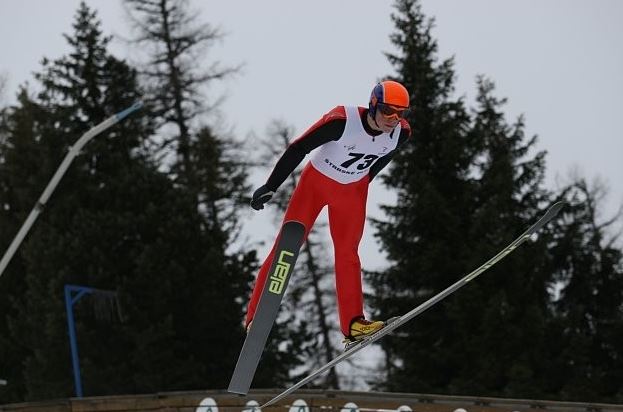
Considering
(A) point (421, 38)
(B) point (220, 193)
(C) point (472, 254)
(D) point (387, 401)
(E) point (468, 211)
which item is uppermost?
(A) point (421, 38)

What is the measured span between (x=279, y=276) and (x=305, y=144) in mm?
970

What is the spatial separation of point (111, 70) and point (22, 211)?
4.61 meters

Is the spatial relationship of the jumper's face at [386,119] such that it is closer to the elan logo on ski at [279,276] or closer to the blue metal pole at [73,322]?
the elan logo on ski at [279,276]

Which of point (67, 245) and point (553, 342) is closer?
point (553, 342)

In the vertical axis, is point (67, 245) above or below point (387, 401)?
above

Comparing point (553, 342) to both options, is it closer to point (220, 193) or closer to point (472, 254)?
point (472, 254)

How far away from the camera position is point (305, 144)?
6.45 meters

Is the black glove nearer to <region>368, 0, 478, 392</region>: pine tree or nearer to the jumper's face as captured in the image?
the jumper's face

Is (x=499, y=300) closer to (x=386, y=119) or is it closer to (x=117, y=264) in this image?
(x=117, y=264)

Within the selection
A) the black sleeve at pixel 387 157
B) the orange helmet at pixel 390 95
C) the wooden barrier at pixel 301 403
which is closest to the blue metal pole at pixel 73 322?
the wooden barrier at pixel 301 403

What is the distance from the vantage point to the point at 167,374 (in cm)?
2125

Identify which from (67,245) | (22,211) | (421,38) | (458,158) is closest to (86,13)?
(22,211)

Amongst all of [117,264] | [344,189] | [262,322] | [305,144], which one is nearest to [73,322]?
[117,264]

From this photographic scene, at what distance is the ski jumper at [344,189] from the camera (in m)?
6.55
